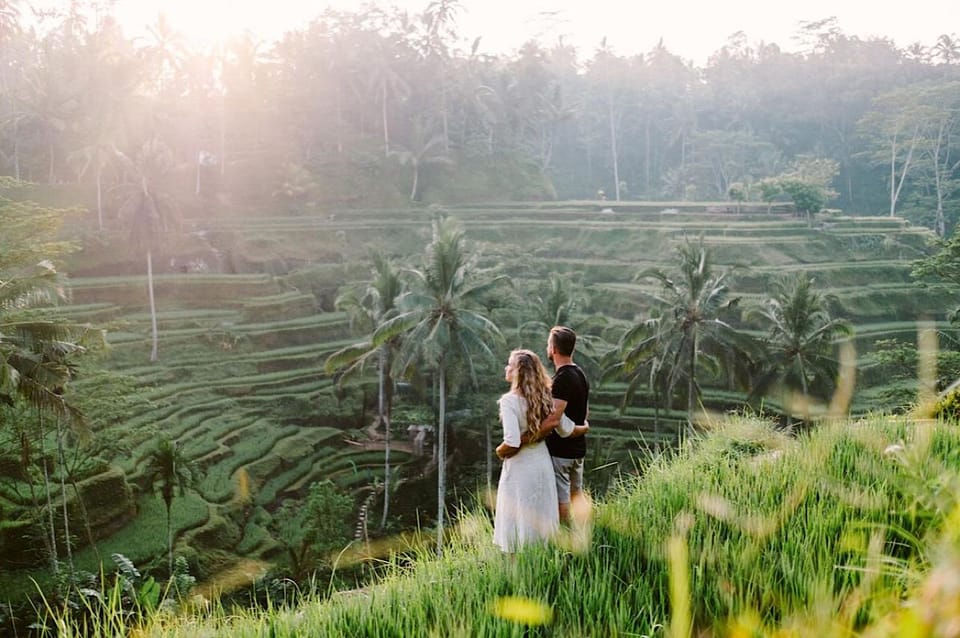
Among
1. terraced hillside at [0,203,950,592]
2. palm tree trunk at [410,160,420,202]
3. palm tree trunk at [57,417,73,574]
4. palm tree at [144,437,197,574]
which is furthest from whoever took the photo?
palm tree trunk at [410,160,420,202]

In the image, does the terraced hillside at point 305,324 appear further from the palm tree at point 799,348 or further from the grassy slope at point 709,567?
the grassy slope at point 709,567

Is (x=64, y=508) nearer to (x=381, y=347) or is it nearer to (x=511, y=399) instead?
(x=381, y=347)

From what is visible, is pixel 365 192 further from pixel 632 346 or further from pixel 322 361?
pixel 632 346

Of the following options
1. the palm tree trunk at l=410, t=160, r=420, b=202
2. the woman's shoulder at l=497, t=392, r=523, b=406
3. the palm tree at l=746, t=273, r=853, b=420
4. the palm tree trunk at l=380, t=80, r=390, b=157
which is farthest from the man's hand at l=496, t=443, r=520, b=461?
the palm tree trunk at l=380, t=80, r=390, b=157

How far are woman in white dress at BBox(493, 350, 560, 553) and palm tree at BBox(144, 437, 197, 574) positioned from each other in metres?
13.9

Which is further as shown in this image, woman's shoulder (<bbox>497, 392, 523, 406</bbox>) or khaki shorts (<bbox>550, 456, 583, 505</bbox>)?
khaki shorts (<bbox>550, 456, 583, 505</bbox>)

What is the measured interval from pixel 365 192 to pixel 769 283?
1058 inches

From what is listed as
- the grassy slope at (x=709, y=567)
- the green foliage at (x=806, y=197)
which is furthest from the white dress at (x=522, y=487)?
the green foliage at (x=806, y=197)

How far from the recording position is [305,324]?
31.2 meters

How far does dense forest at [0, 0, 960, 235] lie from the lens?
40406 millimetres

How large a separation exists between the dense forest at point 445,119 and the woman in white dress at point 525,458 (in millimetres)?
30749

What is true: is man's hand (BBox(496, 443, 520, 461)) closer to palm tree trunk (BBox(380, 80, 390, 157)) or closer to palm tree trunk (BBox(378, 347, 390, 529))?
palm tree trunk (BBox(378, 347, 390, 529))

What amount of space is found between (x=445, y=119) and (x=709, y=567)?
53.2 m

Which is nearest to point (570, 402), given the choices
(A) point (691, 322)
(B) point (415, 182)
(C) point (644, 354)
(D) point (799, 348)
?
(A) point (691, 322)
